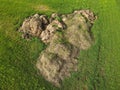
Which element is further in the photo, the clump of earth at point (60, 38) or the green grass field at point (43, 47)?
the clump of earth at point (60, 38)

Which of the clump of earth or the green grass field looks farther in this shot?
the clump of earth

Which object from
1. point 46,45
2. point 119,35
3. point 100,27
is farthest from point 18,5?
point 119,35

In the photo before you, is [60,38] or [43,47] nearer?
[43,47]

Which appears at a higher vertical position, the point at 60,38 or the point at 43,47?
the point at 60,38
